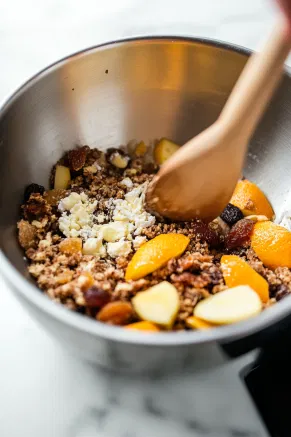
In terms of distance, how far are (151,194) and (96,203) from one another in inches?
4.7

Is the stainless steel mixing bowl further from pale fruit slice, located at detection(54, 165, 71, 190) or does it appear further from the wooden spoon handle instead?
the wooden spoon handle

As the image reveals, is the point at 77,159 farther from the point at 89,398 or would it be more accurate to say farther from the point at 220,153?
the point at 89,398

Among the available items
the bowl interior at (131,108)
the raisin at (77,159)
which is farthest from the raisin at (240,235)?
the raisin at (77,159)

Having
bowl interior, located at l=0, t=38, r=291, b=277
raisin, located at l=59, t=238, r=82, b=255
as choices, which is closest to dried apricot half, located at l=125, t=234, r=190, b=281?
raisin, located at l=59, t=238, r=82, b=255

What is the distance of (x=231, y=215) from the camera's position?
108 cm

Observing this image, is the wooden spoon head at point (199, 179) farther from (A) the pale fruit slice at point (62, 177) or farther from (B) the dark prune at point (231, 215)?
(A) the pale fruit slice at point (62, 177)

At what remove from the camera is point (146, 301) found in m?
0.86

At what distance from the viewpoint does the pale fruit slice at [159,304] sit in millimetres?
829

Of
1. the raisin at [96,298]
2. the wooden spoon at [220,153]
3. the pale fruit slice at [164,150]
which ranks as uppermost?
the wooden spoon at [220,153]

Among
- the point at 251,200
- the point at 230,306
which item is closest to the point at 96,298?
the point at 230,306

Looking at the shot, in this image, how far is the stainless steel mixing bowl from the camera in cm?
100

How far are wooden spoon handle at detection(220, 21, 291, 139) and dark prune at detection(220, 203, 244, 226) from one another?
0.73 feet

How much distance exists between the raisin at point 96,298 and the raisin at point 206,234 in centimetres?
26

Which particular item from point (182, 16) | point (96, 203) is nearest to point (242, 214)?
point (96, 203)
